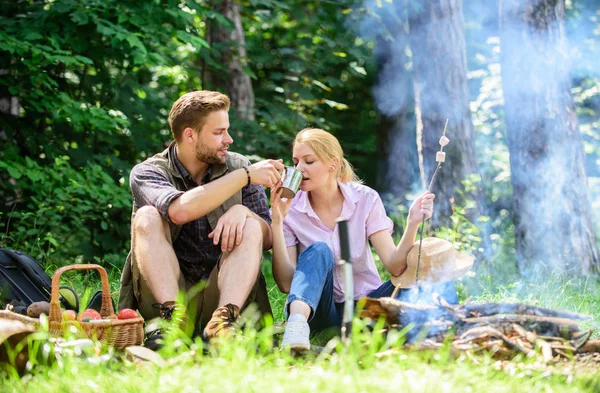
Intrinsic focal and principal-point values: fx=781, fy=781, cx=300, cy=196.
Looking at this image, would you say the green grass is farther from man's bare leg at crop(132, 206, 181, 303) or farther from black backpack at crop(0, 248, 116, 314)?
black backpack at crop(0, 248, 116, 314)

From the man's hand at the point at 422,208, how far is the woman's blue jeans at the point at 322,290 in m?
0.31

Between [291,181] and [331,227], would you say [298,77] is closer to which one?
[331,227]

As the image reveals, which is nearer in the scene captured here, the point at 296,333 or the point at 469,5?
the point at 296,333

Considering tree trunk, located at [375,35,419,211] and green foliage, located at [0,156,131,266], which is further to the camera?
tree trunk, located at [375,35,419,211]

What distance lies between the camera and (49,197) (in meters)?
5.44

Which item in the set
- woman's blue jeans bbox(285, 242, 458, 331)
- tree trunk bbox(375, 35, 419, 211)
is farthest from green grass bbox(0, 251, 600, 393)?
tree trunk bbox(375, 35, 419, 211)

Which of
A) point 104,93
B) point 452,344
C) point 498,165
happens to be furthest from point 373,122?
point 452,344

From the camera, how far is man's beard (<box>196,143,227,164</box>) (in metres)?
3.52

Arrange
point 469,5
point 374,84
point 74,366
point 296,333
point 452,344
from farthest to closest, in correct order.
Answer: point 374,84 < point 469,5 < point 296,333 < point 452,344 < point 74,366

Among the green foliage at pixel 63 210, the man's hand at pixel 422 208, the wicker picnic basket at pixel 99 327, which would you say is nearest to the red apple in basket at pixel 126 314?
the wicker picnic basket at pixel 99 327

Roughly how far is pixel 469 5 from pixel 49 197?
22.1 ft

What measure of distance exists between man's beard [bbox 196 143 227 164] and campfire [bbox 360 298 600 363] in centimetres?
110

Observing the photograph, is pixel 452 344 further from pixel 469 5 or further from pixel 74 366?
pixel 469 5

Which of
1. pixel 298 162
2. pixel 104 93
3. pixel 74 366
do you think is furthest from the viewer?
pixel 104 93
